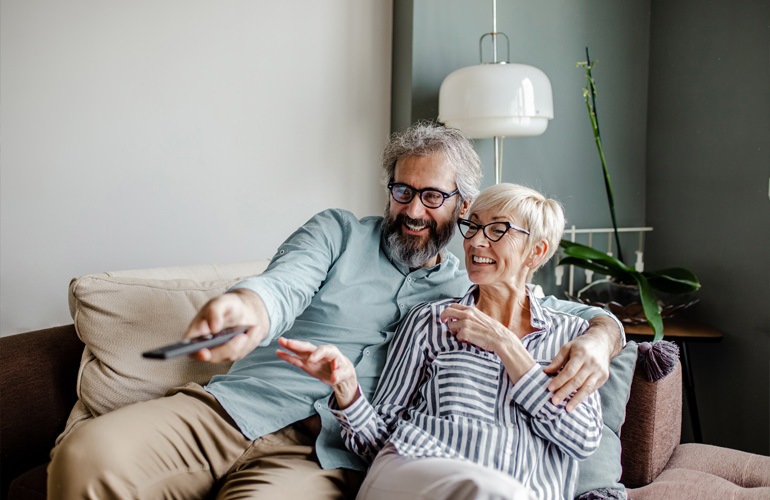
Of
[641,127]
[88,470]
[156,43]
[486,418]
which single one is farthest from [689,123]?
[88,470]

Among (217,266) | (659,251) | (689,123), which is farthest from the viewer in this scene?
(659,251)

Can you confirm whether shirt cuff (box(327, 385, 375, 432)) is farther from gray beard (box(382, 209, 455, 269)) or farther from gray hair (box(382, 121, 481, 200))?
gray hair (box(382, 121, 481, 200))

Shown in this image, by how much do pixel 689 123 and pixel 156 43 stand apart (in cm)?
200

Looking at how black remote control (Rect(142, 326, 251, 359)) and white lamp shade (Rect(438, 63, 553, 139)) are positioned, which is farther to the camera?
white lamp shade (Rect(438, 63, 553, 139))

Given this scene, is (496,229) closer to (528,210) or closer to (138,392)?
(528,210)

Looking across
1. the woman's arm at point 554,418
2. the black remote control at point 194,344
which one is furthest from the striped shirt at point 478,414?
the black remote control at point 194,344

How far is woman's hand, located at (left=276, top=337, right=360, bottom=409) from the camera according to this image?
44.6 inches

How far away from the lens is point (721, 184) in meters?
2.44

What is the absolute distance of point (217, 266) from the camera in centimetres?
191

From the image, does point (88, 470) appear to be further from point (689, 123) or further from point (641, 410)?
point (689, 123)

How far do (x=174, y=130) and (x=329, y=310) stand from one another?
102cm

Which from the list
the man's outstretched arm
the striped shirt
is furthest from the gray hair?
the man's outstretched arm

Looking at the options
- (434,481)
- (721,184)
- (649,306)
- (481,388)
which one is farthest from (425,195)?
(721,184)

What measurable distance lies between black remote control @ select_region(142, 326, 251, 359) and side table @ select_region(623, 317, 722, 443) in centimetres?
158
